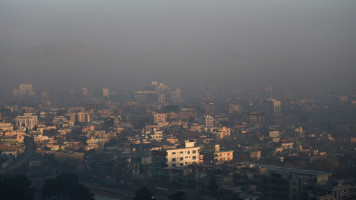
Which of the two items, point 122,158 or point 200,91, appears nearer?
point 122,158

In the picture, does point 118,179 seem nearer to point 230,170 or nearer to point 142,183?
point 142,183

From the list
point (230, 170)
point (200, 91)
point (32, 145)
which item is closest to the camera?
point (230, 170)

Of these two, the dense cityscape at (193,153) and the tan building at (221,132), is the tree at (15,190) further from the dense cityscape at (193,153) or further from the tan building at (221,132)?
the tan building at (221,132)

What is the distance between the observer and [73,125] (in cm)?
2033

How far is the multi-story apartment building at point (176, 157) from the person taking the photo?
10.7 m

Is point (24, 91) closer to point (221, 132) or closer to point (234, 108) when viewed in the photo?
point (234, 108)

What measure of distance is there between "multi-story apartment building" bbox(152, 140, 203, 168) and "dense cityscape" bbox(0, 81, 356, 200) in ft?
0.06

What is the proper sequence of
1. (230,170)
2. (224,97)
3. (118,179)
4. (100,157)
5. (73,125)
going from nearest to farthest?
(230,170)
(118,179)
(100,157)
(73,125)
(224,97)

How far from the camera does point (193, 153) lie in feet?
36.8

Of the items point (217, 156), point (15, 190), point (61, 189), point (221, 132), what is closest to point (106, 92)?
point (221, 132)

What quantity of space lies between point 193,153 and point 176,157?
1.71 feet

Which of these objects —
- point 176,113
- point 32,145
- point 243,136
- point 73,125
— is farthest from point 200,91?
point 32,145

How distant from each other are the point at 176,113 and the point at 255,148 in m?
12.8

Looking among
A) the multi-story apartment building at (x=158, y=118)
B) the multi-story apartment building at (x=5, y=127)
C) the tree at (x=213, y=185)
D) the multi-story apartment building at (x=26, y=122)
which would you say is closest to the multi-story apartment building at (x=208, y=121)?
the multi-story apartment building at (x=158, y=118)
